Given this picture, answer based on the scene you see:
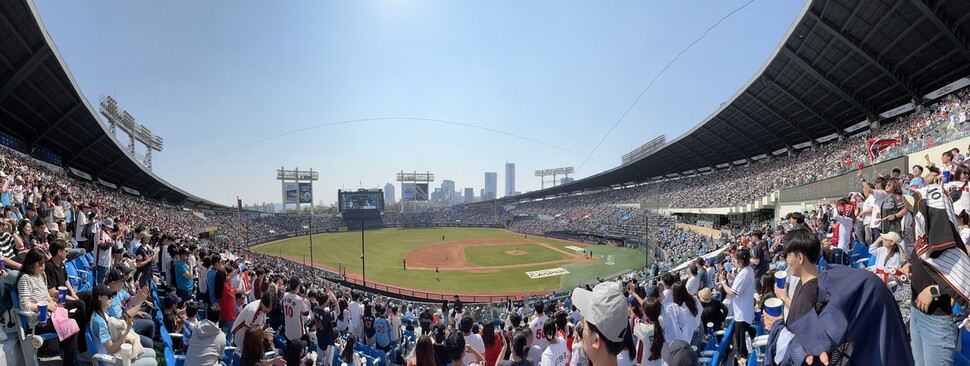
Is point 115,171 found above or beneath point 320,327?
above

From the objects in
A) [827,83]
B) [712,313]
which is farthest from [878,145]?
[712,313]

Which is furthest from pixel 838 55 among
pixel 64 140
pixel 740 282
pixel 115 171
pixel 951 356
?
pixel 115 171

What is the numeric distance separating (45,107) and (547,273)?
36704mm

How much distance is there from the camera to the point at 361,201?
258 feet

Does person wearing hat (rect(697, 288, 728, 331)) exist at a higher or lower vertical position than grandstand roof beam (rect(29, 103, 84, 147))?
lower

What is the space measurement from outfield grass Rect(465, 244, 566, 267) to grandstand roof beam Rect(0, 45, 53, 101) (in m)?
33.8

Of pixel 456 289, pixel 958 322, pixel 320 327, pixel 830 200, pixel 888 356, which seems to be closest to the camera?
pixel 888 356

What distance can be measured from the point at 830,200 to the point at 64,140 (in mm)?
51139

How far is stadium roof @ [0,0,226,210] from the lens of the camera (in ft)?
56.3

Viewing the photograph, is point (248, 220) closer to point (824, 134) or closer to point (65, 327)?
point (65, 327)

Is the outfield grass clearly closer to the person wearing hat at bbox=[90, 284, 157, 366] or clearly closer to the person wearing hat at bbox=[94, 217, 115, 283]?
the person wearing hat at bbox=[94, 217, 115, 283]

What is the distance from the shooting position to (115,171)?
122 ft

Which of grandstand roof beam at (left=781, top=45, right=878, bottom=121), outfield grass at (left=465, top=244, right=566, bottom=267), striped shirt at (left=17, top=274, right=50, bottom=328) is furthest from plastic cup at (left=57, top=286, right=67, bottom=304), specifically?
outfield grass at (left=465, top=244, right=566, bottom=267)

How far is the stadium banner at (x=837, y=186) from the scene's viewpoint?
17453 mm
